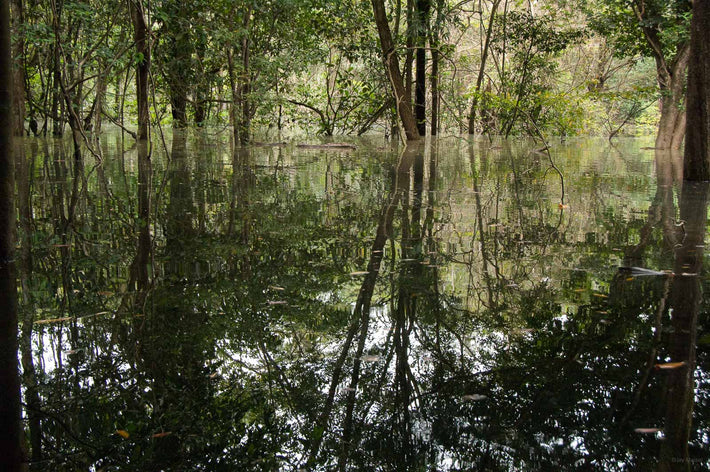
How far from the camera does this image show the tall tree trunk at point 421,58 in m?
15.2

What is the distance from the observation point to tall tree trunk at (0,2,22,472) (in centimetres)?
196

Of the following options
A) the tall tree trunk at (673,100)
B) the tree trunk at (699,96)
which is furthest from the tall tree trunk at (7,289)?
the tall tree trunk at (673,100)

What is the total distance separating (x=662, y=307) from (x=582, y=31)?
19234 mm

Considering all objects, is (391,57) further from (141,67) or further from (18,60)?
(18,60)

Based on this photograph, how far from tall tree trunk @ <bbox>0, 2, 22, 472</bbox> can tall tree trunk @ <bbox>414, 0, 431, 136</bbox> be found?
1136cm

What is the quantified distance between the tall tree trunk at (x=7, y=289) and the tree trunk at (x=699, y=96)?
733 cm

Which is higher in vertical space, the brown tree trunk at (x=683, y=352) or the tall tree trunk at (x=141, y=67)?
the tall tree trunk at (x=141, y=67)

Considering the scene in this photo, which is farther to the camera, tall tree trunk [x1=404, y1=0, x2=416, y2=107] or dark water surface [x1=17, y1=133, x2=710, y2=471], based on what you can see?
tall tree trunk [x1=404, y1=0, x2=416, y2=107]

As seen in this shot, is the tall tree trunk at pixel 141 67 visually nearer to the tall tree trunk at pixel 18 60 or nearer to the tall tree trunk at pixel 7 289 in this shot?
the tall tree trunk at pixel 18 60

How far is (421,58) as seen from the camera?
17062 mm

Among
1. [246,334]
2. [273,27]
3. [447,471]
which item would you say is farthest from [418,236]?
[273,27]

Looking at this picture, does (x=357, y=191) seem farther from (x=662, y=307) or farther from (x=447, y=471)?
(x=447, y=471)

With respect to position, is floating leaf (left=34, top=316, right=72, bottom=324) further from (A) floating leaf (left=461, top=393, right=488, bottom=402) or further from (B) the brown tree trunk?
(B) the brown tree trunk

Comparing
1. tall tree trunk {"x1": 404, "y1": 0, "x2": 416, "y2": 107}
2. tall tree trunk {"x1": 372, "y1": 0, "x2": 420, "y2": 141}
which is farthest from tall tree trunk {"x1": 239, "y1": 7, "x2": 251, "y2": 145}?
tall tree trunk {"x1": 404, "y1": 0, "x2": 416, "y2": 107}
